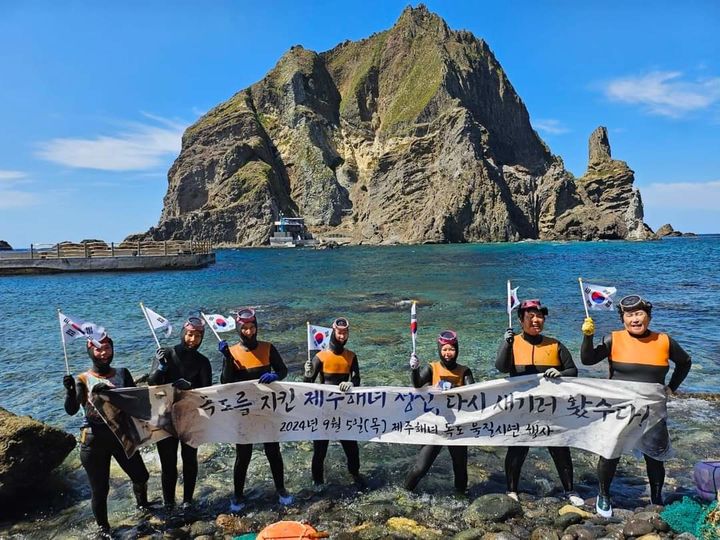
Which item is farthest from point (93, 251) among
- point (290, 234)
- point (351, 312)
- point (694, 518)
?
point (290, 234)

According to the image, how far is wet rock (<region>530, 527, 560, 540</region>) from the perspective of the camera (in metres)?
5.95

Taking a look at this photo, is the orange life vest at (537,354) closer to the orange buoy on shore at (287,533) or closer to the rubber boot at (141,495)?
the orange buoy on shore at (287,533)

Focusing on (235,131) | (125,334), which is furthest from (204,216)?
(125,334)

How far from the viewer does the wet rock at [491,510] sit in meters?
6.51

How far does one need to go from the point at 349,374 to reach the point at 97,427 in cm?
350

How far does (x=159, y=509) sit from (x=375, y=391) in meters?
3.71

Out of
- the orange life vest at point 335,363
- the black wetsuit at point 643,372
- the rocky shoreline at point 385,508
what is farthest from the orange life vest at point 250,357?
the black wetsuit at point 643,372

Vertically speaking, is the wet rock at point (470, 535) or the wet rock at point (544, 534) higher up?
the wet rock at point (544, 534)

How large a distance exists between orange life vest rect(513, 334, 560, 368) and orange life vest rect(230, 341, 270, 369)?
12.1 feet

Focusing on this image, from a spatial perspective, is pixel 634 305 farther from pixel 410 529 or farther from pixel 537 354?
pixel 410 529

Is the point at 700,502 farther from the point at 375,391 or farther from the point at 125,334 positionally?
the point at 125,334

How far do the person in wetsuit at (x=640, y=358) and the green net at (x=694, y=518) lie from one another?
588 millimetres

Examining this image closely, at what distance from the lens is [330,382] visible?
24.0 ft

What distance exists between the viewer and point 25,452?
23.6 ft
